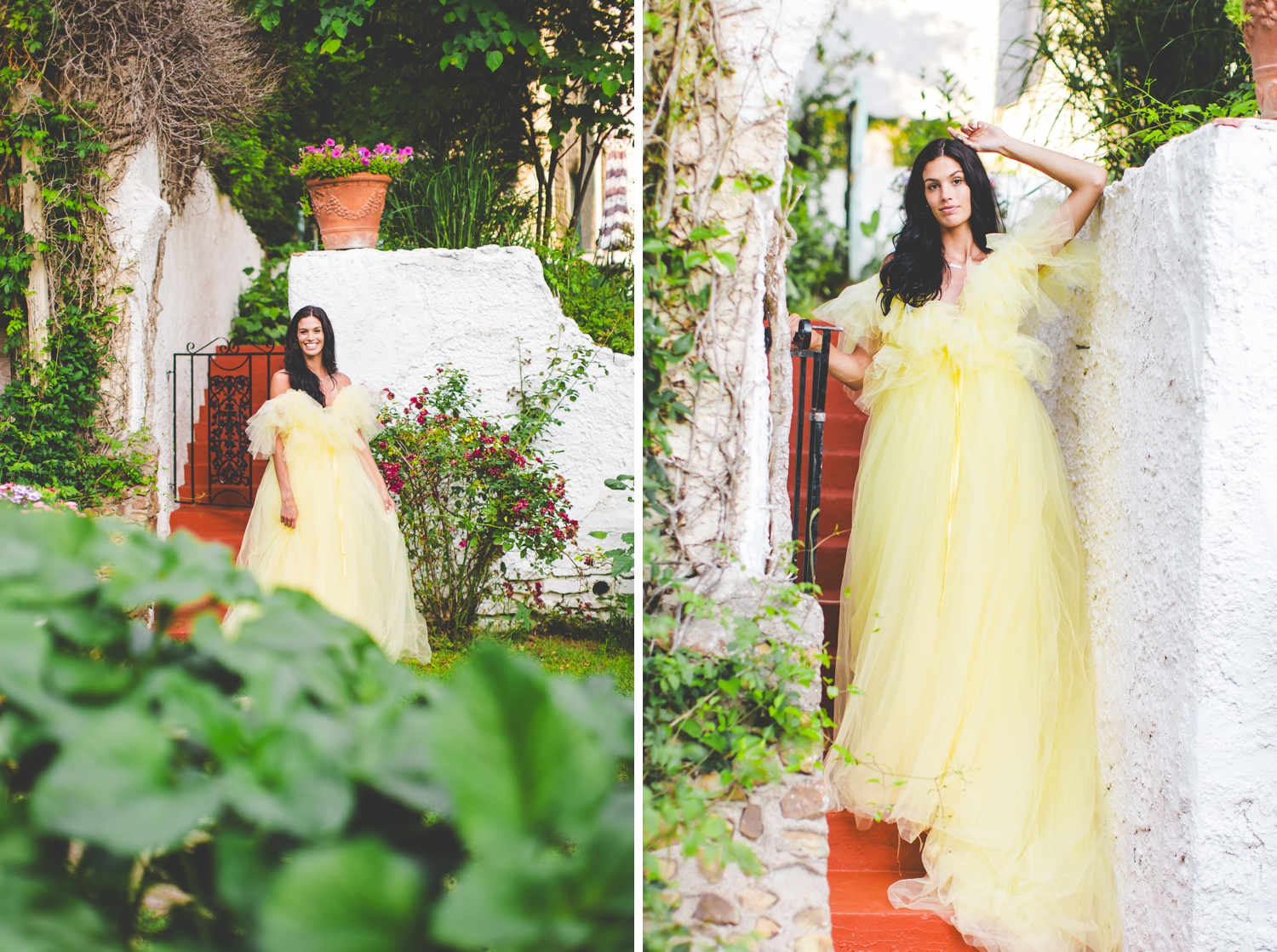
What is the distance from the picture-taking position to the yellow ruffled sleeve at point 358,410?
4.43 meters

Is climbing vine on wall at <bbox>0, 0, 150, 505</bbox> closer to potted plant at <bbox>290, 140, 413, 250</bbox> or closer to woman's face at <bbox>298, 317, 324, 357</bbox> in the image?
potted plant at <bbox>290, 140, 413, 250</bbox>

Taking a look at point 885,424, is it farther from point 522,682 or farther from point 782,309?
point 522,682

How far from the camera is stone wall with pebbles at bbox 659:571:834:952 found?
192 centimetres

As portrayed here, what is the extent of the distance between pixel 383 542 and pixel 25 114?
3.03 m

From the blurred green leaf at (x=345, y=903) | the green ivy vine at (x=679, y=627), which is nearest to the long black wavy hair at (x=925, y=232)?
the green ivy vine at (x=679, y=627)

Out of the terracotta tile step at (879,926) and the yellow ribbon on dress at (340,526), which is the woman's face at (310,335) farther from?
the terracotta tile step at (879,926)

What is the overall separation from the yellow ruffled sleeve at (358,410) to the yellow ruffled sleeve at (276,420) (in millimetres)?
180

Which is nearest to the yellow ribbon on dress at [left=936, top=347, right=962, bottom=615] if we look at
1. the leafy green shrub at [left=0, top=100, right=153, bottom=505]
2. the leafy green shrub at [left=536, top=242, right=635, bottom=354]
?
the leafy green shrub at [left=536, top=242, right=635, bottom=354]

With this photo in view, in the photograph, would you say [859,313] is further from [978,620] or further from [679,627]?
[679,627]

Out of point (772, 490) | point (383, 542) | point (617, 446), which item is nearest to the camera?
point (772, 490)

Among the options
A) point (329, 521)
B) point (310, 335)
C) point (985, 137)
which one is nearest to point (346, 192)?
point (310, 335)

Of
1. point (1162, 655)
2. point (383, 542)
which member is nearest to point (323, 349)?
point (383, 542)

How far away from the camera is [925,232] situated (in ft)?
9.45

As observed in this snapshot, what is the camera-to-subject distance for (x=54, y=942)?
25.6 inches
